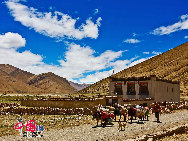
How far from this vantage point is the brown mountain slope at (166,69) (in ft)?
331

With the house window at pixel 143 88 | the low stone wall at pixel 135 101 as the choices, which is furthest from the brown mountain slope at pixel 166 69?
the low stone wall at pixel 135 101

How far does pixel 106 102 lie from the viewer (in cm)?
3000

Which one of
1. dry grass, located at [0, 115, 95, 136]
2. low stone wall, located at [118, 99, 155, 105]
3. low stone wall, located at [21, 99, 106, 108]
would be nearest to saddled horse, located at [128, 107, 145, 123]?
dry grass, located at [0, 115, 95, 136]

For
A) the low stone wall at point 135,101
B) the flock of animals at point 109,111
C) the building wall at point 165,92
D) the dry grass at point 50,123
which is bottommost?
the dry grass at point 50,123

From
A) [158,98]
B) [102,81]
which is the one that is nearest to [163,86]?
[158,98]

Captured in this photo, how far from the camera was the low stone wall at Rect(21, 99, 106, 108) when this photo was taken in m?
29.4

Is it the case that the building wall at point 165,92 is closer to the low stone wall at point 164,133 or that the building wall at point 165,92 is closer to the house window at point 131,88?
the house window at point 131,88

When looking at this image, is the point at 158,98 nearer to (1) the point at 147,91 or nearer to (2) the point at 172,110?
(1) the point at 147,91

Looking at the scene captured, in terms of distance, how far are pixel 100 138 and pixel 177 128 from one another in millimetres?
6244

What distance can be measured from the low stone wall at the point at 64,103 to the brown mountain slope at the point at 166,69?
5543 centimetres

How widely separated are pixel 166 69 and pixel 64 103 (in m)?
97.1

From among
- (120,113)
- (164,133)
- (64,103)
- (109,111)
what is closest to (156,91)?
(64,103)

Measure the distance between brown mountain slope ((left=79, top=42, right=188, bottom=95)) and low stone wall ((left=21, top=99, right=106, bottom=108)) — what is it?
55.4 metres

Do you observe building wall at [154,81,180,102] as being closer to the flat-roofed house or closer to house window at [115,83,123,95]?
the flat-roofed house
